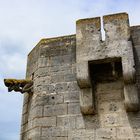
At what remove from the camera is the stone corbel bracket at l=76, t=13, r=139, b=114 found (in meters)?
4.44

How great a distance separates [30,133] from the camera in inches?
195

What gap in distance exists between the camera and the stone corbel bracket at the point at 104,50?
4441 millimetres

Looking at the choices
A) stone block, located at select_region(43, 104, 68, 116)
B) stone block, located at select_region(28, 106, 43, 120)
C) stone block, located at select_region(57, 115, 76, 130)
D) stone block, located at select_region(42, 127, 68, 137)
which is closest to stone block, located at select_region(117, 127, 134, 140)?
stone block, located at select_region(57, 115, 76, 130)

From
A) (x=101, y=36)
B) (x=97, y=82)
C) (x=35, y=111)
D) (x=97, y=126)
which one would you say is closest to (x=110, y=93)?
(x=97, y=82)

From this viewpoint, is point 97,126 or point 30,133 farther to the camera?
A: point 30,133

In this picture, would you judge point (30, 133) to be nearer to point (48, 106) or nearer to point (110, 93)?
point (48, 106)

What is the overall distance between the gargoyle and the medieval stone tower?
9.4 inches

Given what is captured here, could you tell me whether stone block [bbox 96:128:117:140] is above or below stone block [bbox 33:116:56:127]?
below

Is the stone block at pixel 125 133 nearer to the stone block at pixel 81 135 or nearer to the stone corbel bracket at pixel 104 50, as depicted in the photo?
the stone corbel bracket at pixel 104 50

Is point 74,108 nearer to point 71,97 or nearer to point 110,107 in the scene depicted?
point 71,97

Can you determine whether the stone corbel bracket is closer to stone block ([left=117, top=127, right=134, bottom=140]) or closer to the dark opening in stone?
the dark opening in stone

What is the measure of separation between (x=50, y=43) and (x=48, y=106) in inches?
52.4

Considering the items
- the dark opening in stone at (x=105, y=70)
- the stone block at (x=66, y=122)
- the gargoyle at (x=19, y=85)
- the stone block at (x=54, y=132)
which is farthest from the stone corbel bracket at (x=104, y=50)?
the gargoyle at (x=19, y=85)

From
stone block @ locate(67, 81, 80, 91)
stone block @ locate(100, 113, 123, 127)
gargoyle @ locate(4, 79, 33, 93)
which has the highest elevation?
gargoyle @ locate(4, 79, 33, 93)
